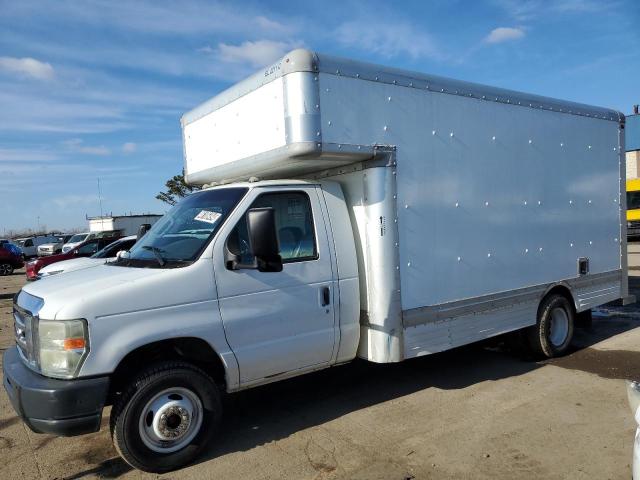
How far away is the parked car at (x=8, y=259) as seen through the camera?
84.3 feet

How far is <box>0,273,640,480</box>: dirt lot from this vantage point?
156 inches

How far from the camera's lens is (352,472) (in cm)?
390

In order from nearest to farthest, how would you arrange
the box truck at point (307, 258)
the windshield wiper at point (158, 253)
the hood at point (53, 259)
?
the box truck at point (307, 258) → the windshield wiper at point (158, 253) → the hood at point (53, 259)

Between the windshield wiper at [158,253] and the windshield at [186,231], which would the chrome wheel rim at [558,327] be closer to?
the windshield at [186,231]

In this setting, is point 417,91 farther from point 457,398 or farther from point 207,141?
point 457,398

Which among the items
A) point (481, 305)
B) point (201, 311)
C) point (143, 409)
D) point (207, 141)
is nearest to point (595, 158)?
point (481, 305)

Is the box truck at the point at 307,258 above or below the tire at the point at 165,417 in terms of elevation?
above

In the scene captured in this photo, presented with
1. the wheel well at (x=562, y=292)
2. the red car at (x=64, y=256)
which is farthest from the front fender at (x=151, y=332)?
the red car at (x=64, y=256)

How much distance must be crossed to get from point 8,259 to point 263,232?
26.3m

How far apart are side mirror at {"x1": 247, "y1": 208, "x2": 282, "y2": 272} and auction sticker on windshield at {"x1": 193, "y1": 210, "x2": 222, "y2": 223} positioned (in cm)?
39

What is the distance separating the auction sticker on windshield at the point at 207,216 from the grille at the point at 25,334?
1.47 meters

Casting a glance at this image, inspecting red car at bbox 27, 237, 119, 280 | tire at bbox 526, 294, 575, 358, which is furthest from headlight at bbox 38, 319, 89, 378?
red car at bbox 27, 237, 119, 280

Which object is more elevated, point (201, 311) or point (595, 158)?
point (595, 158)

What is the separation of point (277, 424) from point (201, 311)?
1.47 m
